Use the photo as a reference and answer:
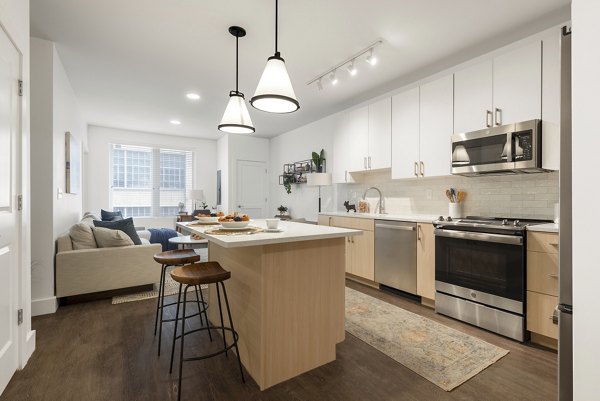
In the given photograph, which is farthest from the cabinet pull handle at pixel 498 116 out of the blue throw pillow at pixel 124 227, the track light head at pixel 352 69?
the blue throw pillow at pixel 124 227

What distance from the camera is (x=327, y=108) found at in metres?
4.96

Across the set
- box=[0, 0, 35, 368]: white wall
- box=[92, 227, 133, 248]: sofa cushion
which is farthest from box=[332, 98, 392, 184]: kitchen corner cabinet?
box=[0, 0, 35, 368]: white wall

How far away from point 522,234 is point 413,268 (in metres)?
1.13

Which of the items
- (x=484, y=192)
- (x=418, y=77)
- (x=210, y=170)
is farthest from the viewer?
(x=210, y=170)

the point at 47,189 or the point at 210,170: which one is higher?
the point at 210,170

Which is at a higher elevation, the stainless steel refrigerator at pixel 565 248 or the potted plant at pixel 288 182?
the potted plant at pixel 288 182

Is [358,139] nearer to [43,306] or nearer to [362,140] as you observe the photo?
[362,140]

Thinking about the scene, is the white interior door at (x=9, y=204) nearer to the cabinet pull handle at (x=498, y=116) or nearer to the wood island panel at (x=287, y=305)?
the wood island panel at (x=287, y=305)

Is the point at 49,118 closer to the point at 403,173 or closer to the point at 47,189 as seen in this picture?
the point at 47,189

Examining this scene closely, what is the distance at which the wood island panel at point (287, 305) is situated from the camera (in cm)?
174

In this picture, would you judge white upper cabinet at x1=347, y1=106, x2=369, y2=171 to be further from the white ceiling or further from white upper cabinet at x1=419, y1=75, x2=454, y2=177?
white upper cabinet at x1=419, y1=75, x2=454, y2=177

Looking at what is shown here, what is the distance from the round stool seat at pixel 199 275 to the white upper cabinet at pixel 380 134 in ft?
9.12

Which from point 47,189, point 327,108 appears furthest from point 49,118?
point 327,108

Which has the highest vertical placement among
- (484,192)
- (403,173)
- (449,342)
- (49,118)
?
(49,118)
